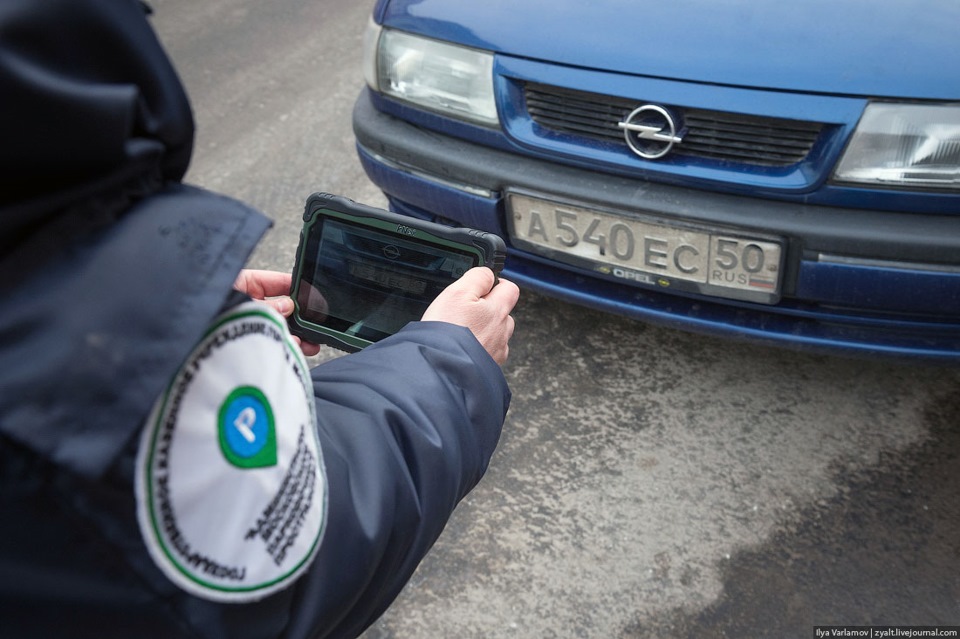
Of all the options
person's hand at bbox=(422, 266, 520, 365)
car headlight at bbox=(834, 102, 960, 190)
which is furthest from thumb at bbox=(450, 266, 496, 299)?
car headlight at bbox=(834, 102, 960, 190)

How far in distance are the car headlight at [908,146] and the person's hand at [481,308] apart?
3.31ft

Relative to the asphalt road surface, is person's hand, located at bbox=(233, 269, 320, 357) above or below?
above

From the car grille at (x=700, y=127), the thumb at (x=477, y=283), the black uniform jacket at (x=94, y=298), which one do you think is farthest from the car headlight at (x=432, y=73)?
the black uniform jacket at (x=94, y=298)

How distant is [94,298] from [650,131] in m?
1.61

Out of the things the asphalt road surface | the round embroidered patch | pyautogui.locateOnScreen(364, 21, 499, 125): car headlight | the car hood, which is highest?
the round embroidered patch

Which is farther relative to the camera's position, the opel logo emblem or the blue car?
the opel logo emblem

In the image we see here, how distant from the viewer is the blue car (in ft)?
6.19

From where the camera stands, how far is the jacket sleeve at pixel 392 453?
34.4 inches

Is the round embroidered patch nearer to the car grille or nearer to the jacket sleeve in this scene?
the jacket sleeve

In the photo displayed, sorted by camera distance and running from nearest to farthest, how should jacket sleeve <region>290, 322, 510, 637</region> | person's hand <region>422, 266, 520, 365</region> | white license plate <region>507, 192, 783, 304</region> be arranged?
jacket sleeve <region>290, 322, 510, 637</region> → person's hand <region>422, 266, 520, 365</region> → white license plate <region>507, 192, 783, 304</region>

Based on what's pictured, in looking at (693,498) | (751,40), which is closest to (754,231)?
(751,40)

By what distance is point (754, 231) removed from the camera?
1.98m

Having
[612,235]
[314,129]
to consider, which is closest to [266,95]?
[314,129]

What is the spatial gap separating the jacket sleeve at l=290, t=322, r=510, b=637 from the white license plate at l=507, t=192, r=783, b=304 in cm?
105
